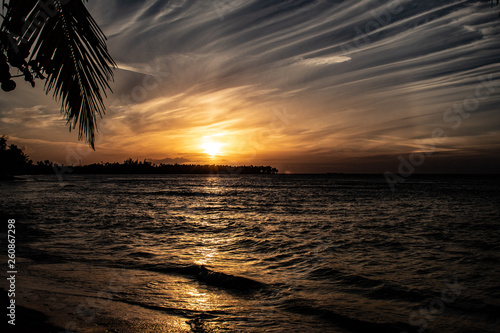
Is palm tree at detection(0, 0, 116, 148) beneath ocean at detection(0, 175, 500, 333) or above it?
above

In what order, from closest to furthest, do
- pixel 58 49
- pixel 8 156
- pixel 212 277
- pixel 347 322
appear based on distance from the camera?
pixel 58 49, pixel 347 322, pixel 212 277, pixel 8 156

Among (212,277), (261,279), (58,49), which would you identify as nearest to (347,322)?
(261,279)

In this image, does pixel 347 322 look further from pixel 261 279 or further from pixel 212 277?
pixel 212 277

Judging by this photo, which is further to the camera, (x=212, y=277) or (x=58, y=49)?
(x=212, y=277)

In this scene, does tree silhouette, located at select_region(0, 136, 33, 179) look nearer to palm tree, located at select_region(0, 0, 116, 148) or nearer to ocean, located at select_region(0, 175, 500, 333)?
ocean, located at select_region(0, 175, 500, 333)

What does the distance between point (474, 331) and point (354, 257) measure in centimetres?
531

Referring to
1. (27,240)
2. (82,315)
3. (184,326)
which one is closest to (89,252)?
(27,240)

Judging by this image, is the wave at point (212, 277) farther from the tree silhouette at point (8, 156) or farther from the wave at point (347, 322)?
the tree silhouette at point (8, 156)

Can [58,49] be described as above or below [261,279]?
above

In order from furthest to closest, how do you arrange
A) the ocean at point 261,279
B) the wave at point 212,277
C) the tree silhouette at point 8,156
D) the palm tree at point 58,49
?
the tree silhouette at point 8,156 < the wave at point 212,277 < the ocean at point 261,279 < the palm tree at point 58,49

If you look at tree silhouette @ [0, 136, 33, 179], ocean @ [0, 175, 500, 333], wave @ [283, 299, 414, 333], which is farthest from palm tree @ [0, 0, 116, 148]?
tree silhouette @ [0, 136, 33, 179]

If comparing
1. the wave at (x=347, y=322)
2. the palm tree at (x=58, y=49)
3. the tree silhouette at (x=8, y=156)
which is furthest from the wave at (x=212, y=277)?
the tree silhouette at (x=8, y=156)

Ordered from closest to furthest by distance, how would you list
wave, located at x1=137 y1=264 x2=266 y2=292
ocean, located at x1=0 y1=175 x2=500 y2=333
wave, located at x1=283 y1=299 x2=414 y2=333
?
1. wave, located at x1=283 y1=299 x2=414 y2=333
2. ocean, located at x1=0 y1=175 x2=500 y2=333
3. wave, located at x1=137 y1=264 x2=266 y2=292

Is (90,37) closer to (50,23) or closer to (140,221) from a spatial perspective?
(50,23)
